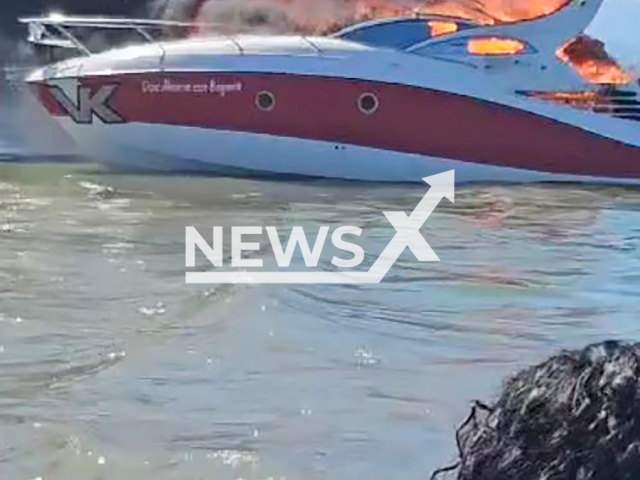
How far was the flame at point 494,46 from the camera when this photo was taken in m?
17.3

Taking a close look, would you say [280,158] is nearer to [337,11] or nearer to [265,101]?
[265,101]

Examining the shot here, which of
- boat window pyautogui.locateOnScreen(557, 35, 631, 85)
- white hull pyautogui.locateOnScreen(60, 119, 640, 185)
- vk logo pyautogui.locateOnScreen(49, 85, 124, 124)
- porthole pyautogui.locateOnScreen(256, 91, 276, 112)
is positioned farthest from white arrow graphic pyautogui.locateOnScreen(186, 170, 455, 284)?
vk logo pyautogui.locateOnScreen(49, 85, 124, 124)

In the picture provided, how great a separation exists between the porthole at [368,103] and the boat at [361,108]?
0.01 meters

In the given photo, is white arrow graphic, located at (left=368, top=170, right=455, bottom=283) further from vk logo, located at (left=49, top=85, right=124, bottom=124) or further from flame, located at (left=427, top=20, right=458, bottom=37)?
vk logo, located at (left=49, top=85, right=124, bottom=124)

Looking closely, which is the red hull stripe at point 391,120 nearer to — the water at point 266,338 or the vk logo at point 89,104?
the vk logo at point 89,104

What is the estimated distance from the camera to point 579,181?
17.0 meters

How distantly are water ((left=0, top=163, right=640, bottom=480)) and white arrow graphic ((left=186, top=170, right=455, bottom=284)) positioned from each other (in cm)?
11

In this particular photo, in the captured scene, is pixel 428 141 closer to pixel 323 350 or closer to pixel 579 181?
pixel 579 181

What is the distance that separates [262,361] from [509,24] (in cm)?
1088

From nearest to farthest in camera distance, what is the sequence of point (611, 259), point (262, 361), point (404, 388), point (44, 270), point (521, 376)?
1. point (521, 376)
2. point (404, 388)
3. point (262, 361)
4. point (44, 270)
5. point (611, 259)

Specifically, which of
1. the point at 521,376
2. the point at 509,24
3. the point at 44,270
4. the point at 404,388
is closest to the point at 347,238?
the point at 44,270

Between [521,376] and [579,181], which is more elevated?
[521,376]

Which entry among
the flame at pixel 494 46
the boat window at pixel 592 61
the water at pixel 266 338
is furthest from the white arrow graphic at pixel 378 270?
the boat window at pixel 592 61

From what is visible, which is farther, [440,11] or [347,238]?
[440,11]
